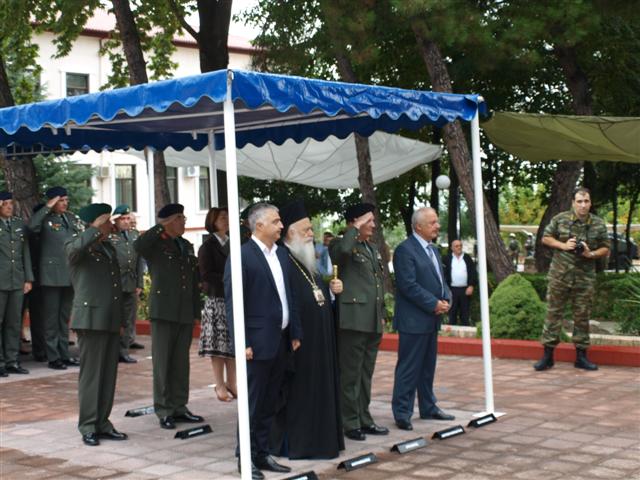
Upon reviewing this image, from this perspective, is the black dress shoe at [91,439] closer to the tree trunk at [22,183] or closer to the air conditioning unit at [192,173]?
the tree trunk at [22,183]

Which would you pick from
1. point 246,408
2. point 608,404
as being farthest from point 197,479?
point 608,404

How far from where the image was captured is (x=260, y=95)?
6.06 meters

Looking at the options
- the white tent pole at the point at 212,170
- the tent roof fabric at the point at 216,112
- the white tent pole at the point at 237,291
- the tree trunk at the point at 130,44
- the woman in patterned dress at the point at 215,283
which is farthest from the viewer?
the tree trunk at the point at 130,44

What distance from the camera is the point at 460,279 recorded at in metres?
14.7

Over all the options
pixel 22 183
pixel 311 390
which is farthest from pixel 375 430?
pixel 22 183

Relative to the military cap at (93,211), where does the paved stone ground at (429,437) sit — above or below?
below

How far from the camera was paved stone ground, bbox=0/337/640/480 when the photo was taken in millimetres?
6641

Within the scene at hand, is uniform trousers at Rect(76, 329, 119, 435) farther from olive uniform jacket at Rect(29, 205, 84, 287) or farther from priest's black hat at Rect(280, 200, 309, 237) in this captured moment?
olive uniform jacket at Rect(29, 205, 84, 287)

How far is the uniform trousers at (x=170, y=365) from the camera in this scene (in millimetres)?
8102

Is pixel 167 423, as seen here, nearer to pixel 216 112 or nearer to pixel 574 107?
pixel 216 112

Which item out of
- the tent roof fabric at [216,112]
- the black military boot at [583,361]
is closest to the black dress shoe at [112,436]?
the tent roof fabric at [216,112]

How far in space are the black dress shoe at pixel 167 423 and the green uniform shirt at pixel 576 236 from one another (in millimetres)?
4445

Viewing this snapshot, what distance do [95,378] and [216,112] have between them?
7.48 ft

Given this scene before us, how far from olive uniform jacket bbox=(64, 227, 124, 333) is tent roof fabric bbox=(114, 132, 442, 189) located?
21.2ft
